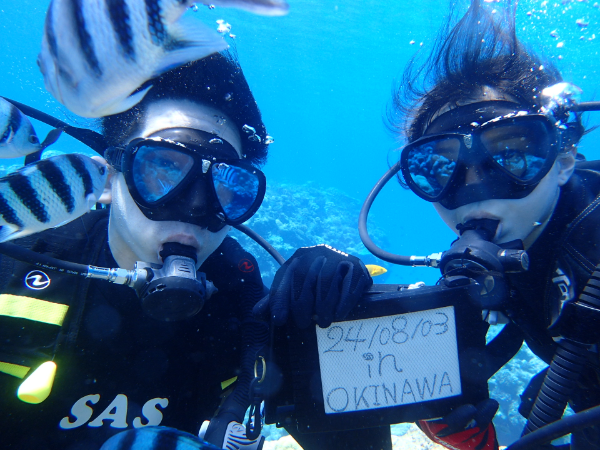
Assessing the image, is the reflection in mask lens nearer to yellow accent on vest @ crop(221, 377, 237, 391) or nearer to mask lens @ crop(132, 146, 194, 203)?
mask lens @ crop(132, 146, 194, 203)

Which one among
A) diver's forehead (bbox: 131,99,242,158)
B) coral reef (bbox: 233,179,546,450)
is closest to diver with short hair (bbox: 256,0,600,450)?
diver's forehead (bbox: 131,99,242,158)

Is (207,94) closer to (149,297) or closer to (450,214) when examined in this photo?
(149,297)

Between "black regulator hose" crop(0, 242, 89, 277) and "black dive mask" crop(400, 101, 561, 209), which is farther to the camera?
"black dive mask" crop(400, 101, 561, 209)

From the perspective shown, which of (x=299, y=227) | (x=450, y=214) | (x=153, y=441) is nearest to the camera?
(x=153, y=441)

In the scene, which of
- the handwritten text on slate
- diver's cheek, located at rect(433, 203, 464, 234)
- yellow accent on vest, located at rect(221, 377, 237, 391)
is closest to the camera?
the handwritten text on slate

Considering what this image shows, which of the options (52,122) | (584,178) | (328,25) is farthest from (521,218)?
(328,25)

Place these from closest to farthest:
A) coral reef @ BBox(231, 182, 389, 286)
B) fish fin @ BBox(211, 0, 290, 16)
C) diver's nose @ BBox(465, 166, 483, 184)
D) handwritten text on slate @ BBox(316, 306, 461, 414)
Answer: fish fin @ BBox(211, 0, 290, 16), handwritten text on slate @ BBox(316, 306, 461, 414), diver's nose @ BBox(465, 166, 483, 184), coral reef @ BBox(231, 182, 389, 286)

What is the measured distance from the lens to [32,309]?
1770 mm

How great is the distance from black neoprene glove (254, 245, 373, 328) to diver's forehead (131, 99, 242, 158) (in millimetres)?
1226

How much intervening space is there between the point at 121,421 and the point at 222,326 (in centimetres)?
86

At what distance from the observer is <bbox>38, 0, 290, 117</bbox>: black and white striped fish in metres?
0.85

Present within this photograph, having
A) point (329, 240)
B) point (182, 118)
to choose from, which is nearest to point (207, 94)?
point (182, 118)

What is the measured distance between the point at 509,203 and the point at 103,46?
220 cm

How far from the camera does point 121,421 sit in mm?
1942
